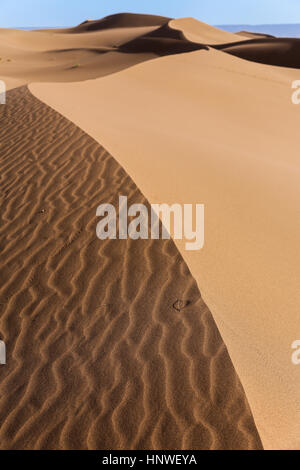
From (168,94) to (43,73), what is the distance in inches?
564

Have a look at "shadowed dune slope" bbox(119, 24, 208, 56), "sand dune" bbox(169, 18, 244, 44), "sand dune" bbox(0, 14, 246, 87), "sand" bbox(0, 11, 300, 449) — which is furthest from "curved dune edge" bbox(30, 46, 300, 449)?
"sand dune" bbox(169, 18, 244, 44)

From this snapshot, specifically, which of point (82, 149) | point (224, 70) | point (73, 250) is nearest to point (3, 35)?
point (224, 70)

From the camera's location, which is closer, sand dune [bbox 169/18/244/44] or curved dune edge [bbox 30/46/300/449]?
curved dune edge [bbox 30/46/300/449]

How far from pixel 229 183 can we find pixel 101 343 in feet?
13.3

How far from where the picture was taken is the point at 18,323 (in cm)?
452

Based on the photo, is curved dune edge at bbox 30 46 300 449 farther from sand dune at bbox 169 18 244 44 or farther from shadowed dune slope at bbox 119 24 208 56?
sand dune at bbox 169 18 244 44

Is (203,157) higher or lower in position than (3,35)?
lower

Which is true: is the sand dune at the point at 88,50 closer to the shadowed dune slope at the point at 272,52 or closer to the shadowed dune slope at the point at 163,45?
the shadowed dune slope at the point at 163,45

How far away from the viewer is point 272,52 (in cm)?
Result: 2894

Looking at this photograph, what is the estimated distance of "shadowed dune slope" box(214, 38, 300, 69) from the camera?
92.1 feet

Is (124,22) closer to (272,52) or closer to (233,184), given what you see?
(272,52)

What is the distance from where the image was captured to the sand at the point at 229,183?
12.9 feet

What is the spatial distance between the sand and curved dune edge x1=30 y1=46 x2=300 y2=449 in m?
0.01

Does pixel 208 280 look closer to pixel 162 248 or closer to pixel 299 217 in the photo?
pixel 162 248
